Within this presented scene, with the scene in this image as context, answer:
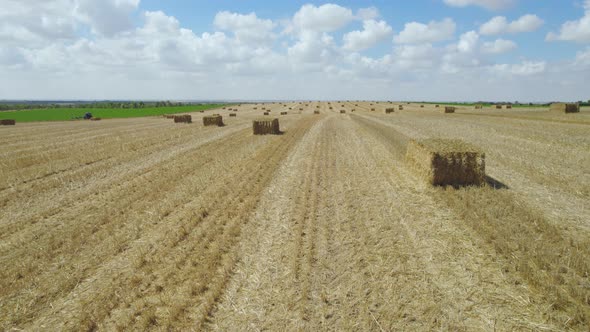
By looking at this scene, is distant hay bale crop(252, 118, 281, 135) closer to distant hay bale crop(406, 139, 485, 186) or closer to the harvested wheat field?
the harvested wheat field

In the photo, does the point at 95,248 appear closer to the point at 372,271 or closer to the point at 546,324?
the point at 372,271

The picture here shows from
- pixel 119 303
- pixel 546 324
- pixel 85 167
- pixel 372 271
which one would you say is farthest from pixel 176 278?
pixel 85 167

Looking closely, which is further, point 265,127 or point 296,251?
point 265,127

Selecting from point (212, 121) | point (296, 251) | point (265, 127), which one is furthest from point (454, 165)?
point (212, 121)

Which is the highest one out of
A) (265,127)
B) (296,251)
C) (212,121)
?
(212,121)

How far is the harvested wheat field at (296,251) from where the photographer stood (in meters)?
4.65

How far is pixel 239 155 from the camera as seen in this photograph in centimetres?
1705

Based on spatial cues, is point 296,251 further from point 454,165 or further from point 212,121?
point 212,121

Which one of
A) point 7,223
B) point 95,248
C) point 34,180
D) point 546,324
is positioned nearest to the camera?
point 546,324

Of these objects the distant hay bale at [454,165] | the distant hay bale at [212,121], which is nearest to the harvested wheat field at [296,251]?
the distant hay bale at [454,165]

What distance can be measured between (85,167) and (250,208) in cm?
1030

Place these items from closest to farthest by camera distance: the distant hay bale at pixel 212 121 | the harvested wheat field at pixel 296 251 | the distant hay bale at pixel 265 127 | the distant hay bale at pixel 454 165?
the harvested wheat field at pixel 296 251, the distant hay bale at pixel 454 165, the distant hay bale at pixel 265 127, the distant hay bale at pixel 212 121

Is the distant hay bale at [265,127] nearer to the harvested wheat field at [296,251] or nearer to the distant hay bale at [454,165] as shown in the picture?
the harvested wheat field at [296,251]

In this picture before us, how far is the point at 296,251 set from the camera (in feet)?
21.0
